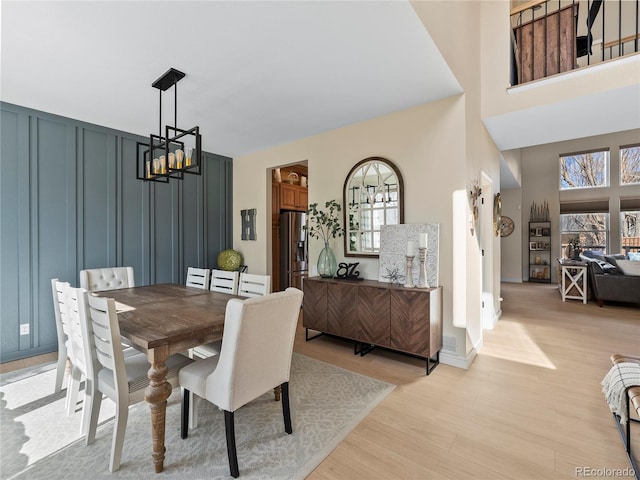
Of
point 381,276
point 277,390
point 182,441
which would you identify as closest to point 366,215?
point 381,276

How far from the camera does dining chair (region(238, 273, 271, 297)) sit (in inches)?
102

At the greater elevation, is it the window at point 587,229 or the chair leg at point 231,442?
the window at point 587,229

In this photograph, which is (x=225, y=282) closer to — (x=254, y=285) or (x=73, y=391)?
(x=254, y=285)

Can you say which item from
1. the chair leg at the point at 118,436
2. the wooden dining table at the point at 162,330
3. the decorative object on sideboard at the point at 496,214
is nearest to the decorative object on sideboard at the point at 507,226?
the decorative object on sideboard at the point at 496,214

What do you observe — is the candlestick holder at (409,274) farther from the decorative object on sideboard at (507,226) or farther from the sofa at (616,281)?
the decorative object on sideboard at (507,226)

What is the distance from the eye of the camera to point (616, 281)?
5.21 meters

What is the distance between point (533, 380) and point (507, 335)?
4.34 feet

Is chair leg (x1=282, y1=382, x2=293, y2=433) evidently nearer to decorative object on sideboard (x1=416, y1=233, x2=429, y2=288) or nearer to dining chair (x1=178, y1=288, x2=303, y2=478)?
dining chair (x1=178, y1=288, x2=303, y2=478)

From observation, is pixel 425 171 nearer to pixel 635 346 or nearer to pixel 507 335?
pixel 507 335

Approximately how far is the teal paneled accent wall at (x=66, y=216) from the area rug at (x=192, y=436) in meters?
0.98

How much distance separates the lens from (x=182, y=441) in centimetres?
183

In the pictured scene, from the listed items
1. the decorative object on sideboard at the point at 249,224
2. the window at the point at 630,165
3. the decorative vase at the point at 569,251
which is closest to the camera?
the decorative object on sideboard at the point at 249,224

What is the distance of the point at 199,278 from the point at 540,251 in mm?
9570

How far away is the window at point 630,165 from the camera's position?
291 inches
